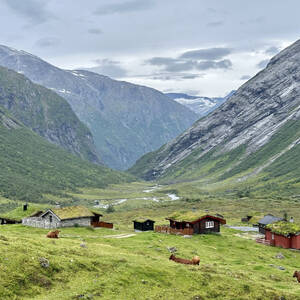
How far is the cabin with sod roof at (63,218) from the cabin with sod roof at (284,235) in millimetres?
34688

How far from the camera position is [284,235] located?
81.6 m

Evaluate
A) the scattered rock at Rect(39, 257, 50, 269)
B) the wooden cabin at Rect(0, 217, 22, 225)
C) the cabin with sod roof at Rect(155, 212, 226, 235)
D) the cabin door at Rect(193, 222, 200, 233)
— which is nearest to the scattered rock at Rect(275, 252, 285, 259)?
the cabin with sod roof at Rect(155, 212, 226, 235)

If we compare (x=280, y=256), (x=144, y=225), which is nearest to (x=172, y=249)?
(x=280, y=256)

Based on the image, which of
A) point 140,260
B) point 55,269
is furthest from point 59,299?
point 140,260

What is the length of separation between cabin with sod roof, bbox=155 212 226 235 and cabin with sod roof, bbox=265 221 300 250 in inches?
428

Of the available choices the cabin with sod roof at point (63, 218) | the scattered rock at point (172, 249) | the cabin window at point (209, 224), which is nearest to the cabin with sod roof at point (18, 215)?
the cabin with sod roof at point (63, 218)

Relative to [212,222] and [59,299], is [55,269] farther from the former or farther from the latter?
[212,222]

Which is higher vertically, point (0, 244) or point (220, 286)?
point (0, 244)

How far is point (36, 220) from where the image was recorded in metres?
84.9

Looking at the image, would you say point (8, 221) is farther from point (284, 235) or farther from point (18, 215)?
point (284, 235)

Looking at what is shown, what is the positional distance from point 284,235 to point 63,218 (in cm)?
4147

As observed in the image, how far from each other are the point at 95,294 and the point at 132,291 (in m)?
3.40

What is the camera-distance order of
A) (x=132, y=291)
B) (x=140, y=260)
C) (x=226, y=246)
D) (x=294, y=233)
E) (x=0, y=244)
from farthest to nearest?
(x=294, y=233) → (x=226, y=246) → (x=140, y=260) → (x=0, y=244) → (x=132, y=291)

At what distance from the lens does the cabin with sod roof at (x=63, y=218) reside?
82.6 meters
